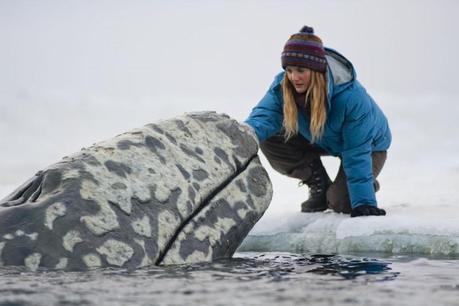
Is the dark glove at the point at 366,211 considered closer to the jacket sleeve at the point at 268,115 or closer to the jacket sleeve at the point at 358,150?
the jacket sleeve at the point at 358,150

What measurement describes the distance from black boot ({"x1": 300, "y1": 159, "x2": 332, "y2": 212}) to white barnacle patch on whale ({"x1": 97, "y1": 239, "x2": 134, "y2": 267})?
2.64 meters

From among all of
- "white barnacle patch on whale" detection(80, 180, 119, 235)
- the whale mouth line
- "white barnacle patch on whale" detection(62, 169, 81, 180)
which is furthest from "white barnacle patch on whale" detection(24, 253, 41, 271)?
the whale mouth line

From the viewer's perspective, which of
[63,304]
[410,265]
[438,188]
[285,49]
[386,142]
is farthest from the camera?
[438,188]

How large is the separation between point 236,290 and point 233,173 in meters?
1.54

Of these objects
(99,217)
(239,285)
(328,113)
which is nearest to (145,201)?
(99,217)

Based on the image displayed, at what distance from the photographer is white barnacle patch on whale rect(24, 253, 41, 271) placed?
370cm

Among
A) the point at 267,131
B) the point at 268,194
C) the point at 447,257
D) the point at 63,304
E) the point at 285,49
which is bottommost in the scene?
the point at 63,304

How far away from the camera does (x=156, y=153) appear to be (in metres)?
4.52

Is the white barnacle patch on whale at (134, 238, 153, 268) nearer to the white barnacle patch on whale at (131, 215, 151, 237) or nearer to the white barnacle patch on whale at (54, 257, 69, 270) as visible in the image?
the white barnacle patch on whale at (131, 215, 151, 237)

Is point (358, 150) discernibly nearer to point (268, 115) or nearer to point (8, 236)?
point (268, 115)

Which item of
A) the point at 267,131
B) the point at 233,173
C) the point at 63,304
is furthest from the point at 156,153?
the point at 63,304

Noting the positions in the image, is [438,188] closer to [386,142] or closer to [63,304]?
[386,142]

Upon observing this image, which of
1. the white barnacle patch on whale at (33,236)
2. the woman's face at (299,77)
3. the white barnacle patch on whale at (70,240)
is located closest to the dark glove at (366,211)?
the woman's face at (299,77)

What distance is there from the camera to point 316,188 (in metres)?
6.47
